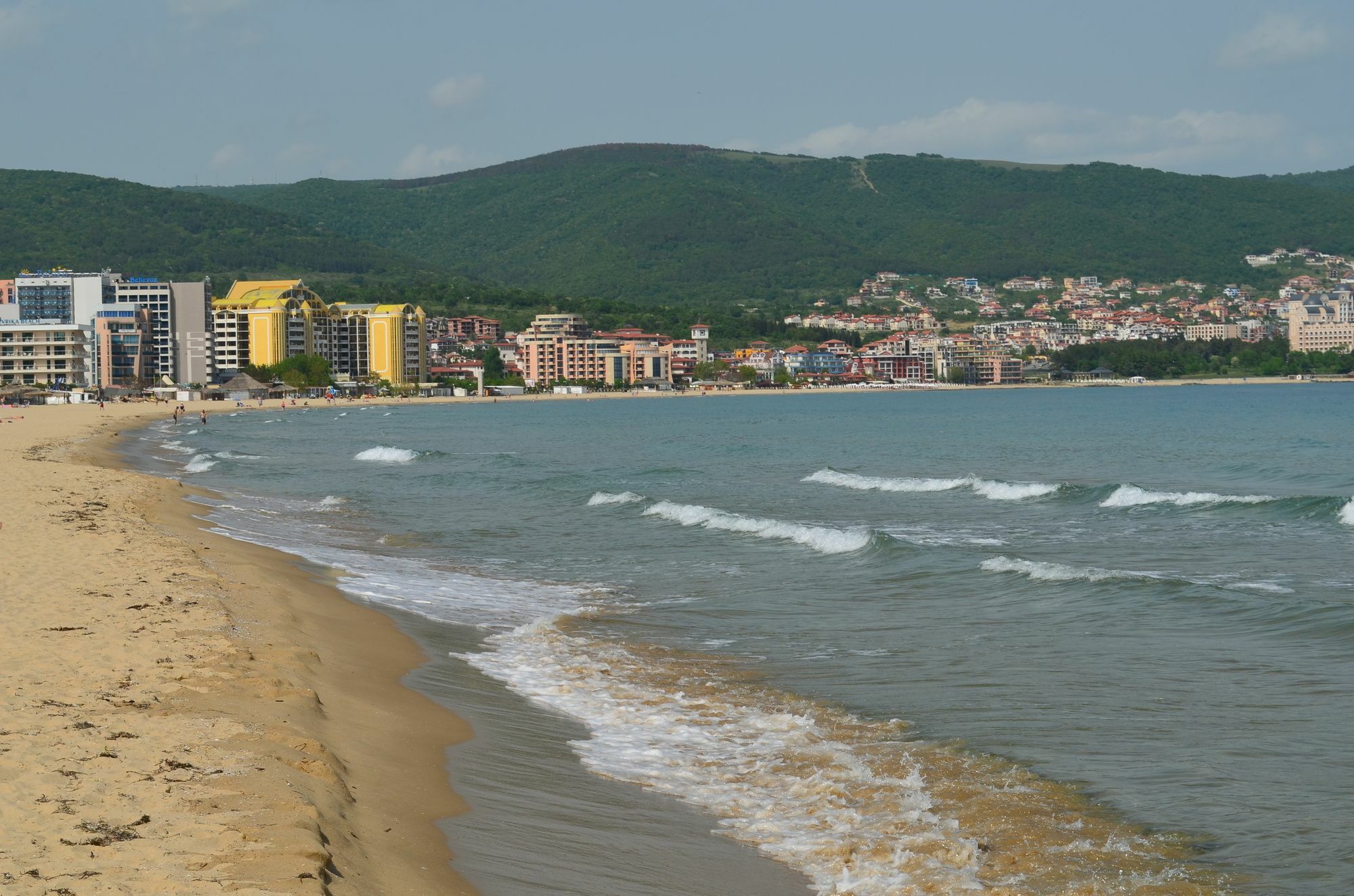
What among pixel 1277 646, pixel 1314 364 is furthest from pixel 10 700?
pixel 1314 364

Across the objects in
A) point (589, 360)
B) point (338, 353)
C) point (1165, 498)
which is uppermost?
point (338, 353)

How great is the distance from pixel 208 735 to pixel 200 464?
3215 cm

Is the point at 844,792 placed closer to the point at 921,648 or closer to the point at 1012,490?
the point at 921,648

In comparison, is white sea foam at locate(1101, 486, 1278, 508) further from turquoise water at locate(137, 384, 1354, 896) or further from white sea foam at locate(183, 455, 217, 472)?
white sea foam at locate(183, 455, 217, 472)

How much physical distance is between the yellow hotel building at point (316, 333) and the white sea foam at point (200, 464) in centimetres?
10077

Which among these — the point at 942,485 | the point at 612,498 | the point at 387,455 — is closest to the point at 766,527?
the point at 612,498

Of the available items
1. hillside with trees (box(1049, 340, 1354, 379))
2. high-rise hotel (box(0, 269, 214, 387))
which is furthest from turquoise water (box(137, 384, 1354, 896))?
hillside with trees (box(1049, 340, 1354, 379))

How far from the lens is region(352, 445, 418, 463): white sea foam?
40594 millimetres

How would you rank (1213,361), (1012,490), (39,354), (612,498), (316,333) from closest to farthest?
(612,498) < (1012,490) < (39,354) < (316,333) < (1213,361)

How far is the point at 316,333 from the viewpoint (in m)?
147

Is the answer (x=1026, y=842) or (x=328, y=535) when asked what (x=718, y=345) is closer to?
(x=328, y=535)

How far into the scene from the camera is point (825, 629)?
12898mm

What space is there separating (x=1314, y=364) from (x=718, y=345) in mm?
89732

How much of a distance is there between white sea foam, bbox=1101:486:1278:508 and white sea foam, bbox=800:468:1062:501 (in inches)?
68.3
